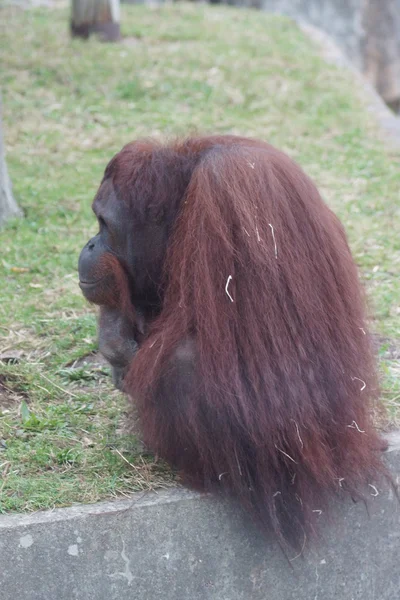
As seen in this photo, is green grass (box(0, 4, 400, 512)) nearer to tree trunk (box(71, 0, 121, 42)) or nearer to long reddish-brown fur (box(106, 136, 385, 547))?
tree trunk (box(71, 0, 121, 42))

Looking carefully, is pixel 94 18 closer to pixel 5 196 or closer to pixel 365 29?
pixel 5 196

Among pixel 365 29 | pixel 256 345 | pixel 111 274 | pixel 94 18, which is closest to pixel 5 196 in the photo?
pixel 111 274

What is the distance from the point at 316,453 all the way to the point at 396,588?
24.2 inches

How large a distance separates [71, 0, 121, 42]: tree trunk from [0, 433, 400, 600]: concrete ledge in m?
5.53

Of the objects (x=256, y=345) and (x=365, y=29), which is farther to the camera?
(x=365, y=29)

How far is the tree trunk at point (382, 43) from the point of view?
11.4 m

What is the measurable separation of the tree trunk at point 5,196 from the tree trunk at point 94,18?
10.5 feet

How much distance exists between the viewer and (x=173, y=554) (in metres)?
2.24

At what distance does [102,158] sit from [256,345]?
10.6 feet

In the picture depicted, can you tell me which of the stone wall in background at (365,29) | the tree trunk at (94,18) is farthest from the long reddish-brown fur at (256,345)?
the stone wall in background at (365,29)

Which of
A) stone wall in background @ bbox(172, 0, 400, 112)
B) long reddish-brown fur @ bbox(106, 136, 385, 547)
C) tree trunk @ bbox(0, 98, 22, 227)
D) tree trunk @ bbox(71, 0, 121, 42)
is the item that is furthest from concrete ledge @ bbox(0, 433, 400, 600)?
stone wall in background @ bbox(172, 0, 400, 112)

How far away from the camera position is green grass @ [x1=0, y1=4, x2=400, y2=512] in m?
2.53

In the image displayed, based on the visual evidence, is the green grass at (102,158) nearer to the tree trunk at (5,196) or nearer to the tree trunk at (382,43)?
the tree trunk at (5,196)

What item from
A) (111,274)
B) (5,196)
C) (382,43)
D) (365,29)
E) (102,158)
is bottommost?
(382,43)
